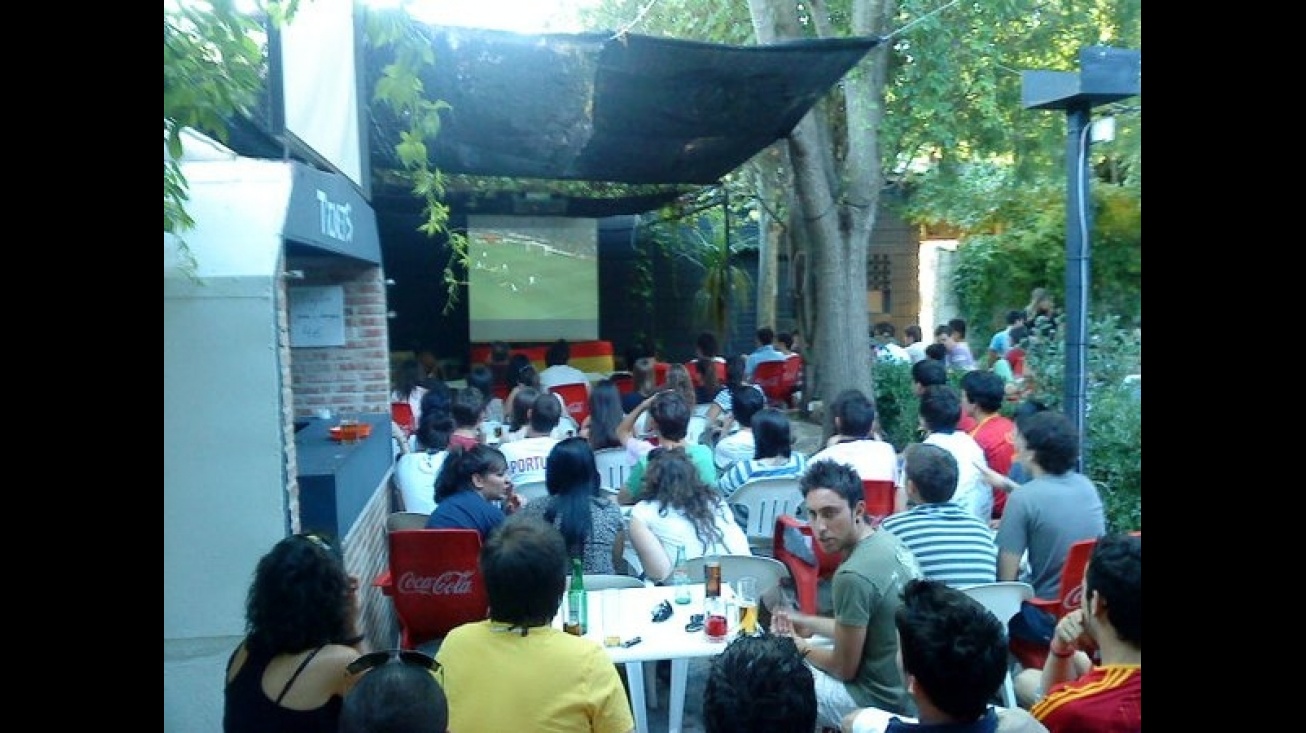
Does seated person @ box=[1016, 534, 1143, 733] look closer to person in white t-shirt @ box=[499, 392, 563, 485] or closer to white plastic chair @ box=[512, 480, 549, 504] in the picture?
white plastic chair @ box=[512, 480, 549, 504]

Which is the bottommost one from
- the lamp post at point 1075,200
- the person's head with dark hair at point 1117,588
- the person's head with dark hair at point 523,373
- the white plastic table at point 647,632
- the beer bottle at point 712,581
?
the white plastic table at point 647,632

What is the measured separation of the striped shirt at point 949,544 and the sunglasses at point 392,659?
2.31 metres

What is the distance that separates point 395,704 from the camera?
213 centimetres

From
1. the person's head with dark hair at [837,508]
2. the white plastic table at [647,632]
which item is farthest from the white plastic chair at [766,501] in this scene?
the person's head with dark hair at [837,508]

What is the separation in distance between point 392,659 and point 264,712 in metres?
0.45

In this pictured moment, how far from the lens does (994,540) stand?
15.2ft

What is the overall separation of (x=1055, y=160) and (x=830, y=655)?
1067 cm

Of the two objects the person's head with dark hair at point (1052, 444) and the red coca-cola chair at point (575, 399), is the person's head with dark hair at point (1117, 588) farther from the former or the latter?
the red coca-cola chair at point (575, 399)

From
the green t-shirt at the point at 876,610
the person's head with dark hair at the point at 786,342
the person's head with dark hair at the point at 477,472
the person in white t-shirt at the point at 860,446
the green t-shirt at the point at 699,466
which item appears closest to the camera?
the green t-shirt at the point at 876,610

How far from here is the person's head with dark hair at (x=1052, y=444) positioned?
172 inches

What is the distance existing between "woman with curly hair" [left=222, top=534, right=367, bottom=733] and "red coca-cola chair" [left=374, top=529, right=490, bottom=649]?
5.12 feet

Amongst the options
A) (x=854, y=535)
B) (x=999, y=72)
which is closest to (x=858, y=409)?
(x=854, y=535)

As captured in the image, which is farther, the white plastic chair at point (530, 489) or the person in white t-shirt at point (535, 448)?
the person in white t-shirt at point (535, 448)

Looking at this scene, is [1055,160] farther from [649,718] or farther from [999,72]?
[649,718]
